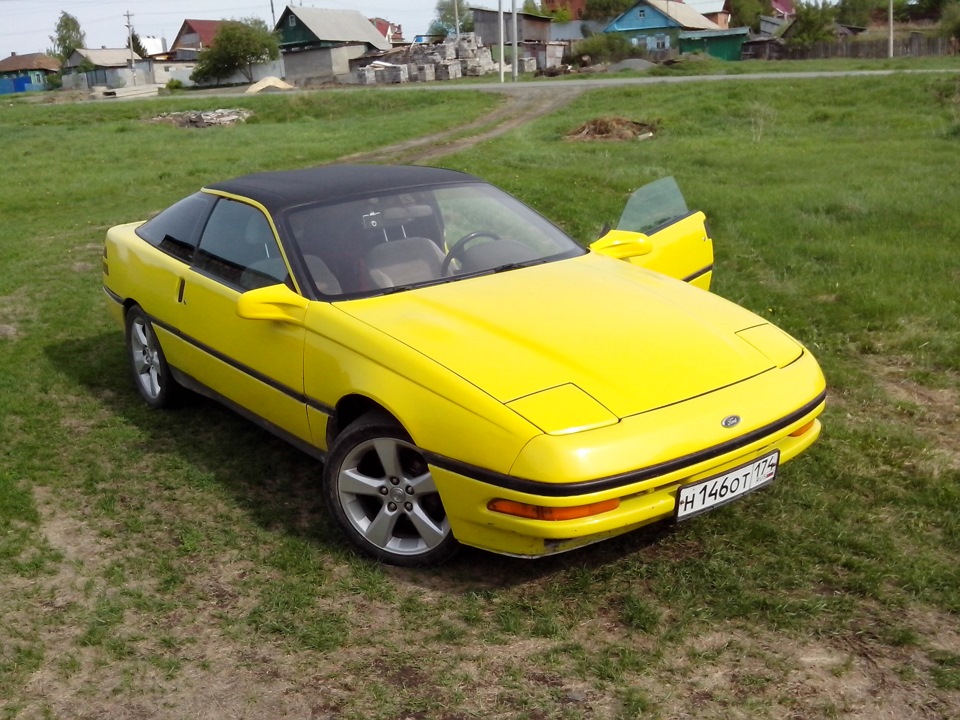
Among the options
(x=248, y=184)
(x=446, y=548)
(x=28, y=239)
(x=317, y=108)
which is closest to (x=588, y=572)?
(x=446, y=548)

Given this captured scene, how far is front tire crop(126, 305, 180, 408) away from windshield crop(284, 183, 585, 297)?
4.91 ft

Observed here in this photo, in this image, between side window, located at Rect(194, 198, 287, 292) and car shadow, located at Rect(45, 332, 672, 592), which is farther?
side window, located at Rect(194, 198, 287, 292)

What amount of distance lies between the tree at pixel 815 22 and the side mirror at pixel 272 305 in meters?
58.7

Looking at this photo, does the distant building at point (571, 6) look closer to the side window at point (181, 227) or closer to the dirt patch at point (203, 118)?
the dirt patch at point (203, 118)

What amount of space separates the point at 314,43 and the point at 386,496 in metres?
66.6

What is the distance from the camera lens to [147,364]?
5613 millimetres

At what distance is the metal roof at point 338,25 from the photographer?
65250 millimetres

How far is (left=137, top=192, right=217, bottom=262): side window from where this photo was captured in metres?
5.11

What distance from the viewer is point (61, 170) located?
18.2 m

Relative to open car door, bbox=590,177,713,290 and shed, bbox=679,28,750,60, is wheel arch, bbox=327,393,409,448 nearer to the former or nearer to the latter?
open car door, bbox=590,177,713,290

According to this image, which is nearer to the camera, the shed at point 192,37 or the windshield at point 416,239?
the windshield at point 416,239

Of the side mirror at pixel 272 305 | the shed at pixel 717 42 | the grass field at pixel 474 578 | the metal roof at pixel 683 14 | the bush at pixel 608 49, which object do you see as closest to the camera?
the grass field at pixel 474 578

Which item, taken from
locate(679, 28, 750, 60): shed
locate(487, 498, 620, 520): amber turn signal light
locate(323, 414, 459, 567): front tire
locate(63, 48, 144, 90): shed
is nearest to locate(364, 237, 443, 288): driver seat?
locate(323, 414, 459, 567): front tire

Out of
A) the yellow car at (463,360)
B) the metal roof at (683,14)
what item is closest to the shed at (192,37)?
the metal roof at (683,14)
